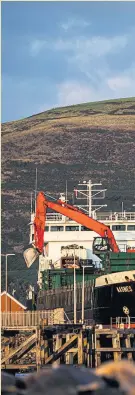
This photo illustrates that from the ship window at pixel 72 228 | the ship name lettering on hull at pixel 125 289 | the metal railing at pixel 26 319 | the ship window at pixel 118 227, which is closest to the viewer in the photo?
the metal railing at pixel 26 319

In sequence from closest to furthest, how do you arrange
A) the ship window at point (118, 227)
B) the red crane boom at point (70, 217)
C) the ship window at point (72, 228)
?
the red crane boom at point (70, 217), the ship window at point (72, 228), the ship window at point (118, 227)

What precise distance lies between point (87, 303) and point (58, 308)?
102 inches

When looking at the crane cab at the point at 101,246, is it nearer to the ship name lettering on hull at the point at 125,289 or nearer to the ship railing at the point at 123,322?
the ship railing at the point at 123,322

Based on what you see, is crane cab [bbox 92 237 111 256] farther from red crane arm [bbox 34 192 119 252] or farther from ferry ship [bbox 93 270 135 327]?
ferry ship [bbox 93 270 135 327]

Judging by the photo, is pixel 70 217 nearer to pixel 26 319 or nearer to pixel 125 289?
pixel 125 289

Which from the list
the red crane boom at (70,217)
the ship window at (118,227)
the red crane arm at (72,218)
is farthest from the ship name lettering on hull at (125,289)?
the ship window at (118,227)

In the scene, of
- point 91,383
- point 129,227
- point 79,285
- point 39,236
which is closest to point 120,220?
point 129,227

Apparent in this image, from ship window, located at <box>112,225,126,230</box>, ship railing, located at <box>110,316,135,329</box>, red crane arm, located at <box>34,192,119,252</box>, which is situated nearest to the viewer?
ship railing, located at <box>110,316,135,329</box>

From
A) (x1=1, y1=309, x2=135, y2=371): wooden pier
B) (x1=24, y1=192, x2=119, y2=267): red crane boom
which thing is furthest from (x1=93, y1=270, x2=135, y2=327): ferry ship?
(x1=24, y1=192, x2=119, y2=267): red crane boom

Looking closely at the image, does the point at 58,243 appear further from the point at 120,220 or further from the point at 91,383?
the point at 91,383

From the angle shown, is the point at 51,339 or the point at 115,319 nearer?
the point at 51,339

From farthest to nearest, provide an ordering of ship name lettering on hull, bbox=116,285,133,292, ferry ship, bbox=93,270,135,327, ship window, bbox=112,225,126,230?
ship window, bbox=112,225,126,230 → ship name lettering on hull, bbox=116,285,133,292 → ferry ship, bbox=93,270,135,327

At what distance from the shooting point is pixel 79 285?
64.9 m

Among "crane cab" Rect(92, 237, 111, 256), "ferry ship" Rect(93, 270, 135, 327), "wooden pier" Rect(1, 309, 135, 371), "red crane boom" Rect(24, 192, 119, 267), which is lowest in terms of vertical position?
"wooden pier" Rect(1, 309, 135, 371)
